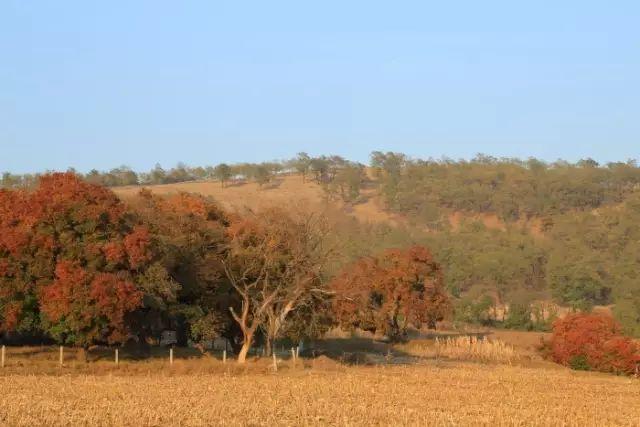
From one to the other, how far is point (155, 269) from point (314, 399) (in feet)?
54.5

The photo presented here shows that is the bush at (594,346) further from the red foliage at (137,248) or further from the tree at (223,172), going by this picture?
the tree at (223,172)

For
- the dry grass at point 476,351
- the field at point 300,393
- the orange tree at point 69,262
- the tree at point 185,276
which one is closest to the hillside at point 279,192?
the dry grass at point 476,351

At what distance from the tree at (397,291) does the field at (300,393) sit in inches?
517

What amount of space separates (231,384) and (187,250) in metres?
15.6

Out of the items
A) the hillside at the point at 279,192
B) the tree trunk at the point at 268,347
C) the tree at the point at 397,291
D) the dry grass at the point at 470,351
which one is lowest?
the dry grass at the point at 470,351

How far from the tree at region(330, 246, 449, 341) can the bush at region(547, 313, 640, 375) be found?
11.1 m

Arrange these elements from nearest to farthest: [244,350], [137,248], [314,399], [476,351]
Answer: [314,399] → [137,248] → [244,350] → [476,351]

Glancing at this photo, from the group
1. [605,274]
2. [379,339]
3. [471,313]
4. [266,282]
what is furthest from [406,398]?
[605,274]

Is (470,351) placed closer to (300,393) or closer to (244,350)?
(244,350)

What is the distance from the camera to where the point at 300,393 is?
34.5 m

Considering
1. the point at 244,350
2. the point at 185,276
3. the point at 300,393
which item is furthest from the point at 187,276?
the point at 300,393

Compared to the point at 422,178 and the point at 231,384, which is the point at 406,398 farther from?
the point at 422,178

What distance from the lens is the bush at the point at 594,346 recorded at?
5819 centimetres

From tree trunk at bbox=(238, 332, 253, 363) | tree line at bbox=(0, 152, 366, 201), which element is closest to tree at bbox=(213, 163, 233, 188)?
tree line at bbox=(0, 152, 366, 201)
